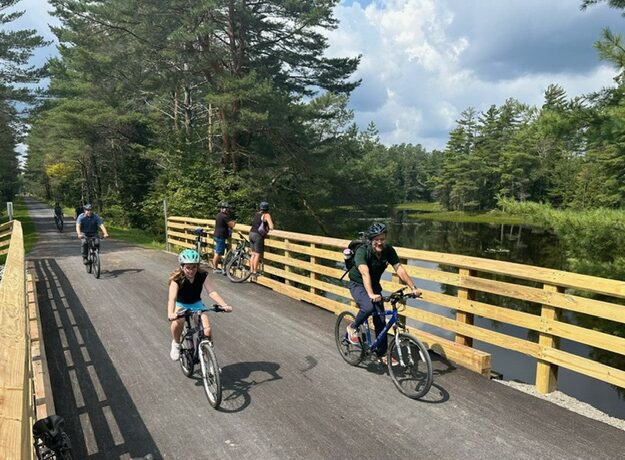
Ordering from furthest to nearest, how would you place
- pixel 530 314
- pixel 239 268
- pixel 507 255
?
pixel 507 255 → pixel 239 268 → pixel 530 314

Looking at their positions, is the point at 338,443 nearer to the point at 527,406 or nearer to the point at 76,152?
the point at 527,406

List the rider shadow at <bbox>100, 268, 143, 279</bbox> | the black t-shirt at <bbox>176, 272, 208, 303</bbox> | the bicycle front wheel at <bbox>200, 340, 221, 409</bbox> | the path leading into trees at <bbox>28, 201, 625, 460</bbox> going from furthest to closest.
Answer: the rider shadow at <bbox>100, 268, 143, 279</bbox> < the black t-shirt at <bbox>176, 272, 208, 303</bbox> < the bicycle front wheel at <bbox>200, 340, 221, 409</bbox> < the path leading into trees at <bbox>28, 201, 625, 460</bbox>

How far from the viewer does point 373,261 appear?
17.6 ft

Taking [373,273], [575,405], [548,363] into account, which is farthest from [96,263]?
[575,405]

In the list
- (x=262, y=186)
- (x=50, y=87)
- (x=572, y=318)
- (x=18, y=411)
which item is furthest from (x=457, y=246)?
(x=18, y=411)

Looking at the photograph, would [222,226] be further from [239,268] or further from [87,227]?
[87,227]

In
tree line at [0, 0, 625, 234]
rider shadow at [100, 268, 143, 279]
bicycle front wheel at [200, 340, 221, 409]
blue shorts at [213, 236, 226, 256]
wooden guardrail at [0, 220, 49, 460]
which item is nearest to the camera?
wooden guardrail at [0, 220, 49, 460]

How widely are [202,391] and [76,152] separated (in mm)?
40178

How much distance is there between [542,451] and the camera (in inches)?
145

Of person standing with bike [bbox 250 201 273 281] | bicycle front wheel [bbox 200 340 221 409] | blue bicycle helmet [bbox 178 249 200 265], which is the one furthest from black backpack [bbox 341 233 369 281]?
person standing with bike [bbox 250 201 273 281]

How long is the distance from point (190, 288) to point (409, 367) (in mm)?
2582

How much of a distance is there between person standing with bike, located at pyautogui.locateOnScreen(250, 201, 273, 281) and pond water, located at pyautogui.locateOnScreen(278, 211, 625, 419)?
A: 6669 mm

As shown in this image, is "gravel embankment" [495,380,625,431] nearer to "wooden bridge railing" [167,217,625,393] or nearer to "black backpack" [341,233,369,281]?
"wooden bridge railing" [167,217,625,393]

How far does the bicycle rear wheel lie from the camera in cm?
561
